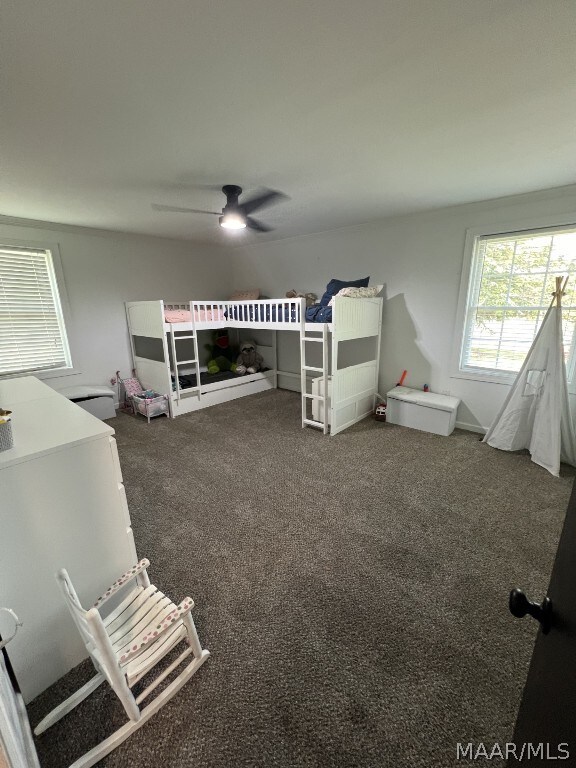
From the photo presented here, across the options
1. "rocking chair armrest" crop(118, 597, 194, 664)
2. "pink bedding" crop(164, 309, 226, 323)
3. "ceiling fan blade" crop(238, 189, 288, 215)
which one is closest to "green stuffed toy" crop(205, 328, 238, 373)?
"pink bedding" crop(164, 309, 226, 323)

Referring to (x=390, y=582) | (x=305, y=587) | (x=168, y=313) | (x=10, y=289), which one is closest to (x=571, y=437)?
(x=390, y=582)

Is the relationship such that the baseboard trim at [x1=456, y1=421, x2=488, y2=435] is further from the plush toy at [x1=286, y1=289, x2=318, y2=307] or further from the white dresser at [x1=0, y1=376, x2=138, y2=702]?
the white dresser at [x1=0, y1=376, x2=138, y2=702]

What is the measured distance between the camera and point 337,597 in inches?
61.6

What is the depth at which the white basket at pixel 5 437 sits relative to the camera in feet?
3.56

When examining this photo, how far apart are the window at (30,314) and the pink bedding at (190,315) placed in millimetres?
1260

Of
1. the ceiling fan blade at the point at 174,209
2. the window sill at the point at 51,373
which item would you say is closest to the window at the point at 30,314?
the window sill at the point at 51,373

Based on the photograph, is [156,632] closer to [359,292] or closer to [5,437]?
[5,437]

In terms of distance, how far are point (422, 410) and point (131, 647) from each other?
3201 millimetres

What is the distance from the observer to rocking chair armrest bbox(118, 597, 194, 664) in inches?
40.2

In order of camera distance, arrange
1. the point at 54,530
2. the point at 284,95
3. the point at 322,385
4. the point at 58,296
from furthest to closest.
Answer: the point at 58,296
the point at 322,385
the point at 284,95
the point at 54,530

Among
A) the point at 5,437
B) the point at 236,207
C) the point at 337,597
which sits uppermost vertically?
the point at 236,207

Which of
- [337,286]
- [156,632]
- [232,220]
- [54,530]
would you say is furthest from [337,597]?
[337,286]

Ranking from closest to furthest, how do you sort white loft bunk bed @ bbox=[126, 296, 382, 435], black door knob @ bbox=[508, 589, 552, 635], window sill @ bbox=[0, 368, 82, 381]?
black door knob @ bbox=[508, 589, 552, 635], white loft bunk bed @ bbox=[126, 296, 382, 435], window sill @ bbox=[0, 368, 82, 381]

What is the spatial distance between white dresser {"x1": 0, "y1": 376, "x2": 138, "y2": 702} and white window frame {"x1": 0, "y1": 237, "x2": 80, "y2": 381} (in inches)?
112
